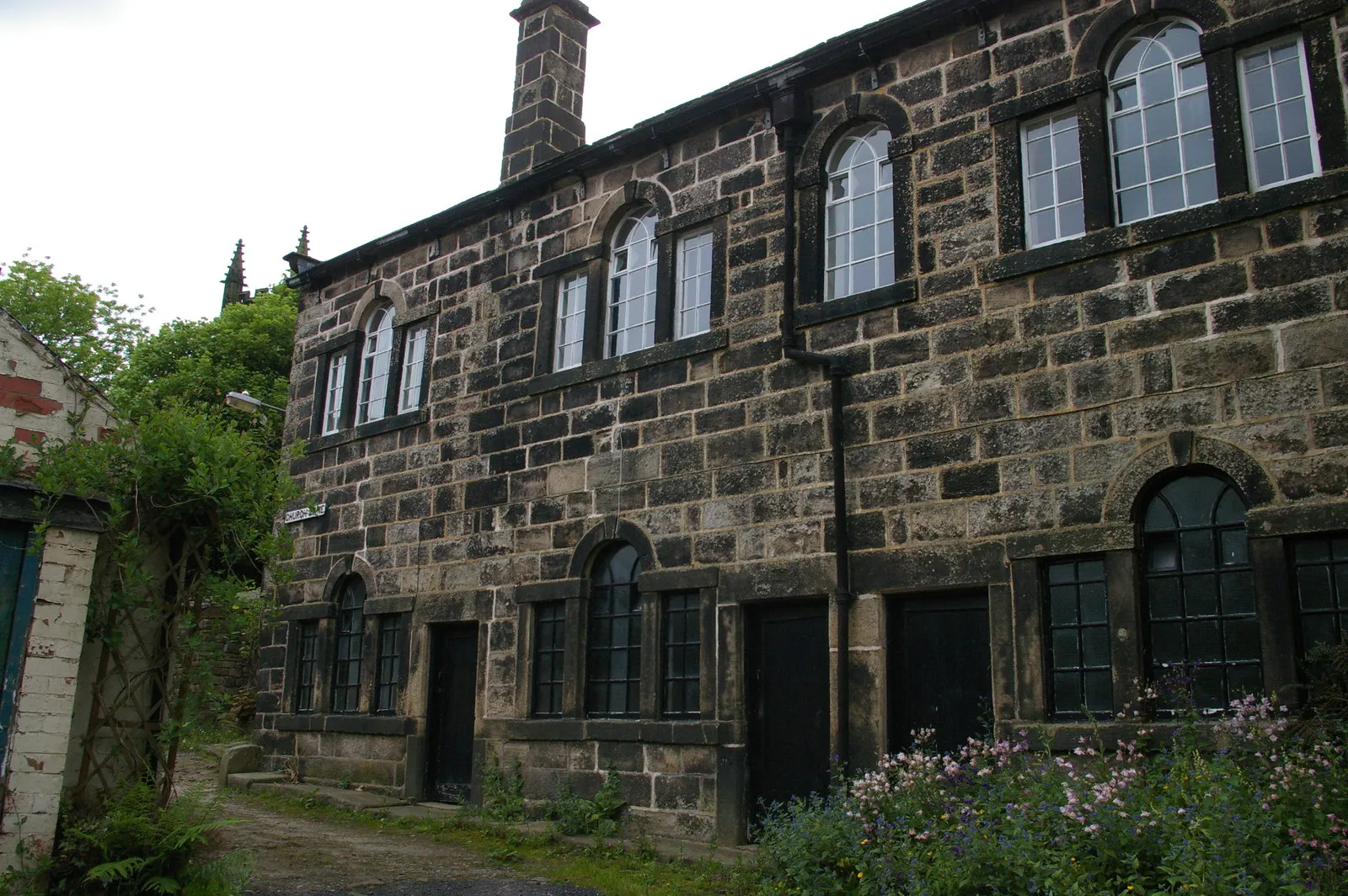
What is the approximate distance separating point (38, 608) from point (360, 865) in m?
3.51

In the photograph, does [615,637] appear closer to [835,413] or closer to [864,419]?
[835,413]

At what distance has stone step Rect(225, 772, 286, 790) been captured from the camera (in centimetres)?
1346

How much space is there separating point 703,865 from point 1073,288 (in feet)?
16.3

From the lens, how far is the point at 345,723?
43.3ft

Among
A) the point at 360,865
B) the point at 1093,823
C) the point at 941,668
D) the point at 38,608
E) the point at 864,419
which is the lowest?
the point at 360,865

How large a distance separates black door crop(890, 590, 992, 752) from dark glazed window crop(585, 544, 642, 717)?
268 cm

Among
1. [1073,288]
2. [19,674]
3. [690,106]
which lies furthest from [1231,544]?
[19,674]

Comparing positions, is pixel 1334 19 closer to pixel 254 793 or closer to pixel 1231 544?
pixel 1231 544

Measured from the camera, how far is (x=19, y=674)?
6.19 meters

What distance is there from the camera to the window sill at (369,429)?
13297 mm

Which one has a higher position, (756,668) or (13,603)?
(13,603)

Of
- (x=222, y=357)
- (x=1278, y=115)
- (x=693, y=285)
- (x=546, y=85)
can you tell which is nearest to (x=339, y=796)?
(x=693, y=285)

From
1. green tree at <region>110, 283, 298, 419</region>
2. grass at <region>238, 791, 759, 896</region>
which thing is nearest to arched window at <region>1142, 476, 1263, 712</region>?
grass at <region>238, 791, 759, 896</region>

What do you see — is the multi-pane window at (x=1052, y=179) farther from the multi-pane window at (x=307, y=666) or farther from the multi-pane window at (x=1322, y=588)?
the multi-pane window at (x=307, y=666)
